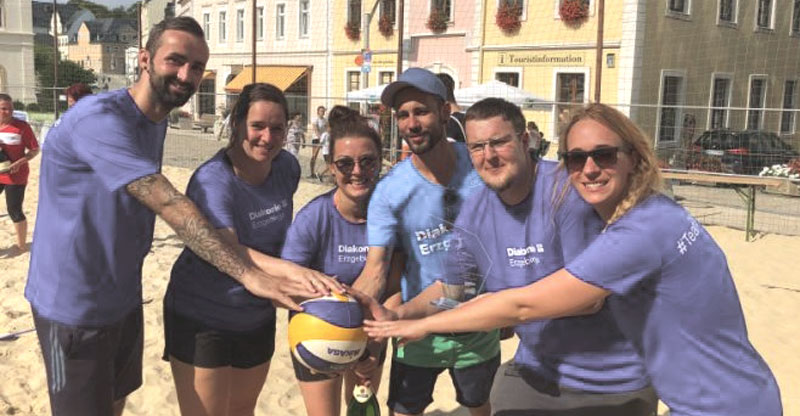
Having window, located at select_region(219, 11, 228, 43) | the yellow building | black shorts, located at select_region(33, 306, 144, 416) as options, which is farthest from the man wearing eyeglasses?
window, located at select_region(219, 11, 228, 43)

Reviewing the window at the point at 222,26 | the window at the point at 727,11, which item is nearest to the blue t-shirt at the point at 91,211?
the window at the point at 727,11

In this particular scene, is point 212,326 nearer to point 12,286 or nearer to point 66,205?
point 66,205

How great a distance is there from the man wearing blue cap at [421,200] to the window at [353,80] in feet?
85.7

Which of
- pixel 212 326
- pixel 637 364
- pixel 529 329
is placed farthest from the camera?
pixel 212 326

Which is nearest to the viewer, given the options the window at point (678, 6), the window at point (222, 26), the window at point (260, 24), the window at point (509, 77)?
the window at point (678, 6)

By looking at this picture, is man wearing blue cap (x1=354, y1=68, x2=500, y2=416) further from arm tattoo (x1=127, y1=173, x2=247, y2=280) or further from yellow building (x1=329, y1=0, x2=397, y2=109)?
yellow building (x1=329, y1=0, x2=397, y2=109)

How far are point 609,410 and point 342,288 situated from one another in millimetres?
1058

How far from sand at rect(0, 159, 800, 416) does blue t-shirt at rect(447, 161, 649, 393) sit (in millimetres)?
1983

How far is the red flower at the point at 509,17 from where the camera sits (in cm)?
2167

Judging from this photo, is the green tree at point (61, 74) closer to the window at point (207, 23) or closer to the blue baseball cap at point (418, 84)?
the window at point (207, 23)

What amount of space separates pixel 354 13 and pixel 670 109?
1376 cm

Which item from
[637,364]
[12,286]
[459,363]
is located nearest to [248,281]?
[459,363]

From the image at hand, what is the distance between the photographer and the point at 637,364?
2311 mm

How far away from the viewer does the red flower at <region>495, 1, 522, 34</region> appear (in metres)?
21.7
